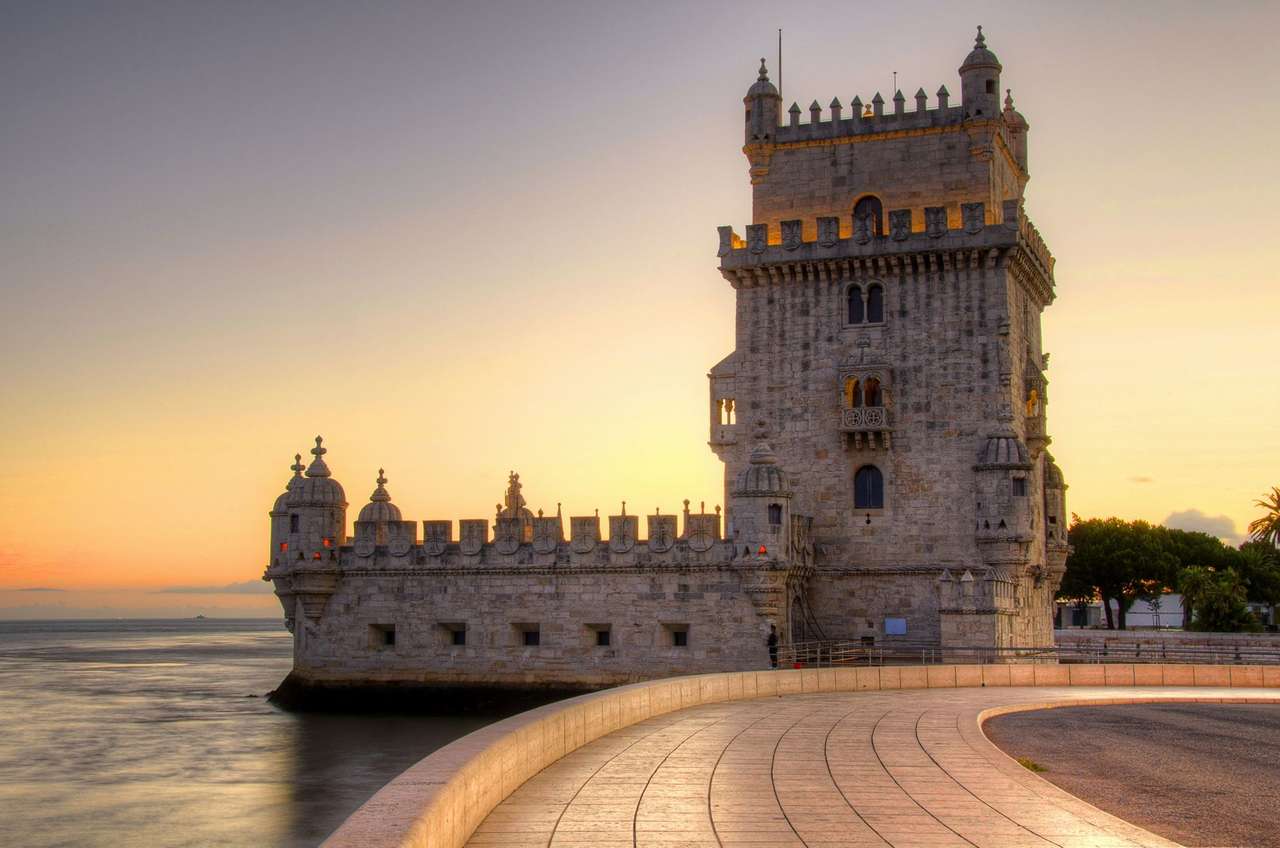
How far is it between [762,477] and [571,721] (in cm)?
2143

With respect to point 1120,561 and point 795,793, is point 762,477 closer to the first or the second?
point 795,793

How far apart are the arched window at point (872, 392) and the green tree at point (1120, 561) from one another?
46.4m

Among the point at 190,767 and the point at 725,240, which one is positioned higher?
the point at 725,240

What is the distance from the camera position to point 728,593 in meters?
39.3

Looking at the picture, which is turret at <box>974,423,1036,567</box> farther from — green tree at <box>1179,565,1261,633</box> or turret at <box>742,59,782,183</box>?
green tree at <box>1179,565,1261,633</box>

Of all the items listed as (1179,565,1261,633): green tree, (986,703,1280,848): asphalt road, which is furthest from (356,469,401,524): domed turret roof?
(1179,565,1261,633): green tree

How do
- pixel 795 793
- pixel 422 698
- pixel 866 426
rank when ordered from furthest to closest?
pixel 422 698 < pixel 866 426 < pixel 795 793

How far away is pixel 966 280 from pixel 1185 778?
86.1ft

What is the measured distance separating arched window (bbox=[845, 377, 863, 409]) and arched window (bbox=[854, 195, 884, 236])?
5.05 metres

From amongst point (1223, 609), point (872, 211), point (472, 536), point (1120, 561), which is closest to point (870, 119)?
point (872, 211)

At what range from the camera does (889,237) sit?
41.9m

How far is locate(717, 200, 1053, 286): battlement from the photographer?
41.1 metres

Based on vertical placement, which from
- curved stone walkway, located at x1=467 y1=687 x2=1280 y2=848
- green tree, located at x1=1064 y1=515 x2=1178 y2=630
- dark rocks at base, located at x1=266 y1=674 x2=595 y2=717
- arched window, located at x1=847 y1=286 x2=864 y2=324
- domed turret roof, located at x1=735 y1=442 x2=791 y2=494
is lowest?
dark rocks at base, located at x1=266 y1=674 x2=595 y2=717

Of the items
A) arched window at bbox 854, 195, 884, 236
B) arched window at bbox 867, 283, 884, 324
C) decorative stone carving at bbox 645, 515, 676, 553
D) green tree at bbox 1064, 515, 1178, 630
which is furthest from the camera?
green tree at bbox 1064, 515, 1178, 630
